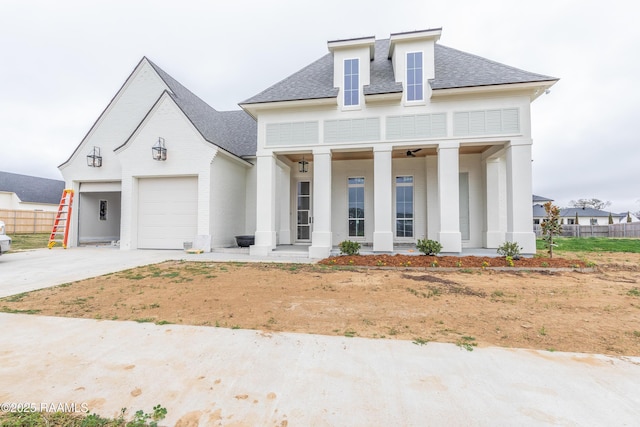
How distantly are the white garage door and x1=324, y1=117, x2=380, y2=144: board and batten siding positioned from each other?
A: 5.97 meters

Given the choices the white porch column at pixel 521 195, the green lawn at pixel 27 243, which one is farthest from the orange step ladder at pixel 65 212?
the white porch column at pixel 521 195

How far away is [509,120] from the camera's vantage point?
30.1 feet

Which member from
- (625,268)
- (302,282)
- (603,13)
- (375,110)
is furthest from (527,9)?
(302,282)

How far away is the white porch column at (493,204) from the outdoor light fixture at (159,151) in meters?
13.3

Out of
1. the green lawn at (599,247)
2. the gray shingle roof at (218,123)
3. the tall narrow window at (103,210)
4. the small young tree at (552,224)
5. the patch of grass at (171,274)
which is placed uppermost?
the gray shingle roof at (218,123)

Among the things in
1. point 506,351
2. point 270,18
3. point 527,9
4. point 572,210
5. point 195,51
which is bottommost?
point 506,351

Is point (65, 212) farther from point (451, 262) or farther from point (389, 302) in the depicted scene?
point (451, 262)

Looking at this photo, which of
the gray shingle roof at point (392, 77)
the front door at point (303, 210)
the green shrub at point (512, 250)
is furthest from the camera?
the front door at point (303, 210)

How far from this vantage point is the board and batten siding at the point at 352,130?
32.5 ft

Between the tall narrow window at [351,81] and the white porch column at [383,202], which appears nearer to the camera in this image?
the white porch column at [383,202]

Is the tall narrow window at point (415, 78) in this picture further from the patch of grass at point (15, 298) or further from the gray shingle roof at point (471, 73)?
the patch of grass at point (15, 298)

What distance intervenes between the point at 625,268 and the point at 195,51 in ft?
78.1

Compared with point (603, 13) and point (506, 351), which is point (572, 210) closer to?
point (603, 13)

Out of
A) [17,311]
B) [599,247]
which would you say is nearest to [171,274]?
[17,311]
